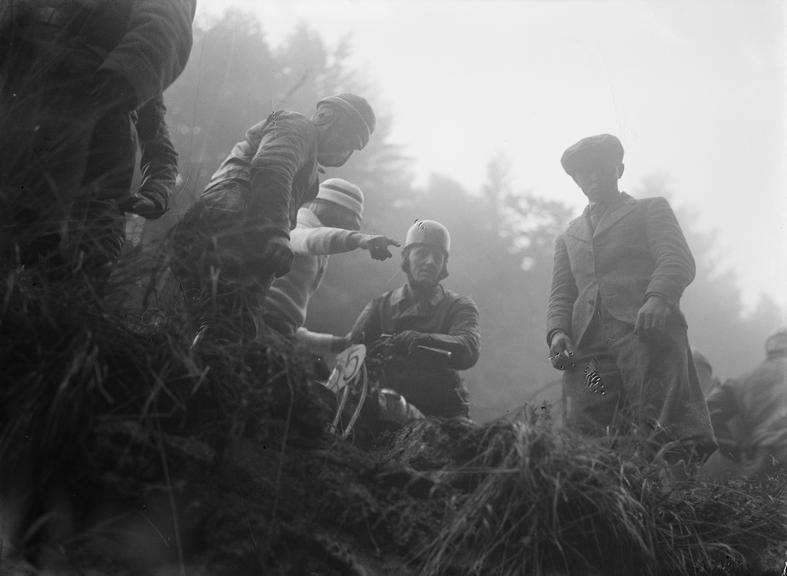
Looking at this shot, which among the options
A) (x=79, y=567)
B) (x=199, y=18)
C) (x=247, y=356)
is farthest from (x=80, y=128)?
(x=199, y=18)

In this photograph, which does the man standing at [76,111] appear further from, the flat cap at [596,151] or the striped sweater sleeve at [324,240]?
the flat cap at [596,151]

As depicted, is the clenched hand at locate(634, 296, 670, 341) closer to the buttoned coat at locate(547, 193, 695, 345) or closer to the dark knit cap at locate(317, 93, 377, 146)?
the buttoned coat at locate(547, 193, 695, 345)

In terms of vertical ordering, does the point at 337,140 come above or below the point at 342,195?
below

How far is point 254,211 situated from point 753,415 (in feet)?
14.4

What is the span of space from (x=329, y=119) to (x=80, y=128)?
5.12 ft

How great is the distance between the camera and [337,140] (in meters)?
3.98

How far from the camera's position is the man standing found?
230cm

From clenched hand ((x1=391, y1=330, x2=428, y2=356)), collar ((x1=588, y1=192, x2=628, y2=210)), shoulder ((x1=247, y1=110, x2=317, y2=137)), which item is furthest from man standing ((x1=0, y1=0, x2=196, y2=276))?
collar ((x1=588, y1=192, x2=628, y2=210))

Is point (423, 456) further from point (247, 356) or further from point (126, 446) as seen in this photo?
point (126, 446)

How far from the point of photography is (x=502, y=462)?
2.29 metres

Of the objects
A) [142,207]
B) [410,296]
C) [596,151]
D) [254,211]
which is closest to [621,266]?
[596,151]

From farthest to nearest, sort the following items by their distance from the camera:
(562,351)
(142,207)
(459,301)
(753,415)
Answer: (753,415) < (459,301) < (562,351) < (142,207)

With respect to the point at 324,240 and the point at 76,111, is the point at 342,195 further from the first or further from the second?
the point at 76,111

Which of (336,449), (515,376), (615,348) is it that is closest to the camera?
(336,449)
